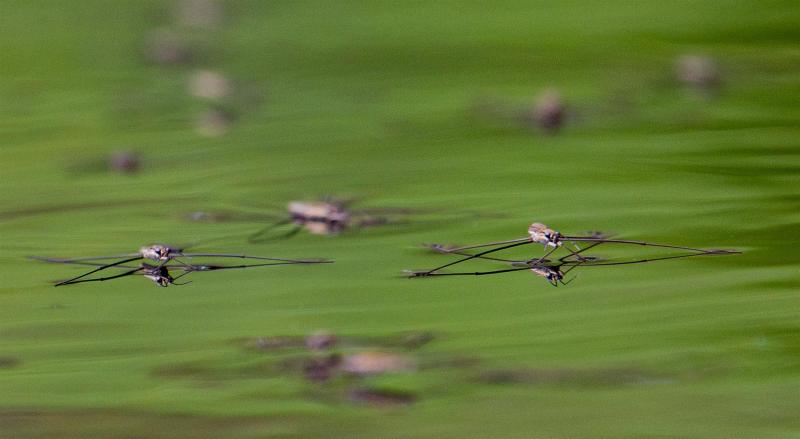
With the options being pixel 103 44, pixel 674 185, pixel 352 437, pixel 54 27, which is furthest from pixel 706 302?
pixel 54 27

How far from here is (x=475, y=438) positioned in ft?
3.46

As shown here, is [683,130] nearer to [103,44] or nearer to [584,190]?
[584,190]

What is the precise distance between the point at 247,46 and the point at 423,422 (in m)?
1.29

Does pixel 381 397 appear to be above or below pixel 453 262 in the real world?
below

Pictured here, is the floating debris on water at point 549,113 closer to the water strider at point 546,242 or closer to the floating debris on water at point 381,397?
the water strider at point 546,242

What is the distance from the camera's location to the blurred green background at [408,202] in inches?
43.9

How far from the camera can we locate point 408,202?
154 centimetres

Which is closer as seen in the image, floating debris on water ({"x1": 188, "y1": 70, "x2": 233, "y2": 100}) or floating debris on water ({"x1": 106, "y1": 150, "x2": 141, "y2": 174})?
floating debris on water ({"x1": 106, "y1": 150, "x2": 141, "y2": 174})

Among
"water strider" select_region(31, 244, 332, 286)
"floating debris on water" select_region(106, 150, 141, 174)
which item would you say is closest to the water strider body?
"water strider" select_region(31, 244, 332, 286)

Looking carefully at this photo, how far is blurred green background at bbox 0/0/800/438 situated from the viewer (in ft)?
3.66

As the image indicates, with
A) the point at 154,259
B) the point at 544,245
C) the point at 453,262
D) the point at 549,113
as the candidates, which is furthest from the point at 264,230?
the point at 549,113

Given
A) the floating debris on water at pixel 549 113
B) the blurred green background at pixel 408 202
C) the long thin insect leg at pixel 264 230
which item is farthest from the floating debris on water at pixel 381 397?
the floating debris on water at pixel 549 113

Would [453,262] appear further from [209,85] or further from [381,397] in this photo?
[209,85]

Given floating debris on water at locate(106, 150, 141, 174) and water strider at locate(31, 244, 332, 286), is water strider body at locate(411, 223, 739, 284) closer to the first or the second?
water strider at locate(31, 244, 332, 286)
